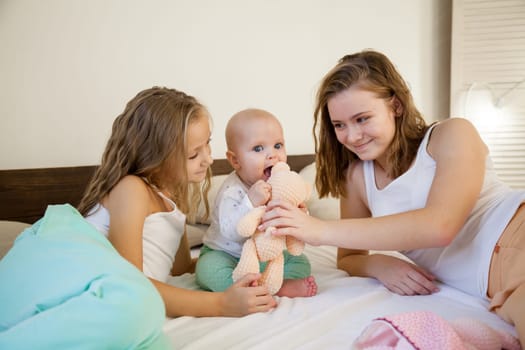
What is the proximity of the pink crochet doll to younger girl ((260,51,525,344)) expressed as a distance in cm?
3

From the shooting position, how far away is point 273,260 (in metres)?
1.11

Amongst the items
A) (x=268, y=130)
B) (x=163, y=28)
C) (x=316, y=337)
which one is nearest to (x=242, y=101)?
(x=163, y=28)

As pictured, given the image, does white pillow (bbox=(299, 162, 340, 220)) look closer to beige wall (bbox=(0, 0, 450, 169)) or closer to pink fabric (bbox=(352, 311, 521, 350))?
beige wall (bbox=(0, 0, 450, 169))

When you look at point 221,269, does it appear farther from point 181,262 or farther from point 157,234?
point 181,262

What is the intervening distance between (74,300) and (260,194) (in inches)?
24.1

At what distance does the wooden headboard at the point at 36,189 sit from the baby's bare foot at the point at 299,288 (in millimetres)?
1020

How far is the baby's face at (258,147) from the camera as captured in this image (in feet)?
4.29

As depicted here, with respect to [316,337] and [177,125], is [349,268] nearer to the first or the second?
[316,337]

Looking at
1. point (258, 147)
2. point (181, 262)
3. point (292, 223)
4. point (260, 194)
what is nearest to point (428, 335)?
point (292, 223)

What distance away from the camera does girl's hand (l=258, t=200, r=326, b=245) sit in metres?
1.05

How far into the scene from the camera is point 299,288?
3.80 ft

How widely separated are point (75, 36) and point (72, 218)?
1.28 m

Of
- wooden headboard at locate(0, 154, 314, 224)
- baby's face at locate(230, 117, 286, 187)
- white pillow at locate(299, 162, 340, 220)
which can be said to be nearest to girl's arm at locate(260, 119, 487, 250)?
baby's face at locate(230, 117, 286, 187)

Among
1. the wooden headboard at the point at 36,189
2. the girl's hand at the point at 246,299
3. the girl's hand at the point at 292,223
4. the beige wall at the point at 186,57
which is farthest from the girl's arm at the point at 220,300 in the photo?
the beige wall at the point at 186,57
